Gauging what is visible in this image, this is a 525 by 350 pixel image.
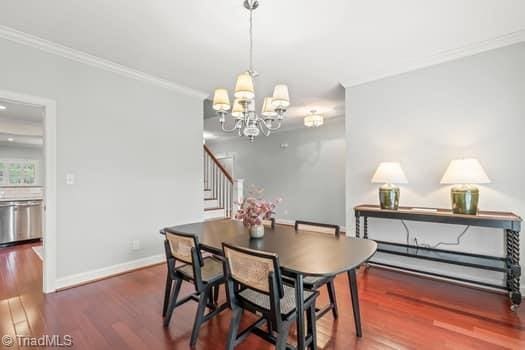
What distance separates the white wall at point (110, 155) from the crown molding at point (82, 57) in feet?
0.18

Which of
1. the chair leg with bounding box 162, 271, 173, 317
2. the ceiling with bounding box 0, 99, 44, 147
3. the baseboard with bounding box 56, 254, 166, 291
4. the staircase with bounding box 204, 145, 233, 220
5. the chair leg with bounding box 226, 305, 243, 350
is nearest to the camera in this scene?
the chair leg with bounding box 226, 305, 243, 350

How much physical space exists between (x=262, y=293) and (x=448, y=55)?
3.22m

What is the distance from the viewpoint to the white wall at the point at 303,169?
19.6 feet

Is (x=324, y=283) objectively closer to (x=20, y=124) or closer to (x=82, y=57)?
(x=82, y=57)

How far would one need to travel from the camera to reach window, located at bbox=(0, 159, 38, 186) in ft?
19.7

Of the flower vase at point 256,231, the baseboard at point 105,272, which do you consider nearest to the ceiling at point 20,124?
the baseboard at point 105,272

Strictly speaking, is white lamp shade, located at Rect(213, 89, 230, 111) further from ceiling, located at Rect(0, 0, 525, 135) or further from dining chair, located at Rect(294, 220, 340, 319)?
dining chair, located at Rect(294, 220, 340, 319)

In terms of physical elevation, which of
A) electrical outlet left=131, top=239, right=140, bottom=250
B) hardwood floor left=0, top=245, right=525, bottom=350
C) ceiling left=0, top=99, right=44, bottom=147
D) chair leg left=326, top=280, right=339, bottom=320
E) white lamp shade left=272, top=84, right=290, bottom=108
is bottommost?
hardwood floor left=0, top=245, right=525, bottom=350

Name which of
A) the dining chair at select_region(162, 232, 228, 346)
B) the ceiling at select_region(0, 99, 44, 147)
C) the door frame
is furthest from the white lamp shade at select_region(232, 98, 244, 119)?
the ceiling at select_region(0, 99, 44, 147)

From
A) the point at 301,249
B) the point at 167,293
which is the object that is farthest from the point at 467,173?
the point at 167,293

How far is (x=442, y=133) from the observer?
3.02m

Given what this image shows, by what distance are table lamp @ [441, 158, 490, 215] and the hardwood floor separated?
90 centimetres

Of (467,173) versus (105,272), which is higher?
(467,173)

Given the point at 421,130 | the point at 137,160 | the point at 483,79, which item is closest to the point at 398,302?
the point at 421,130
